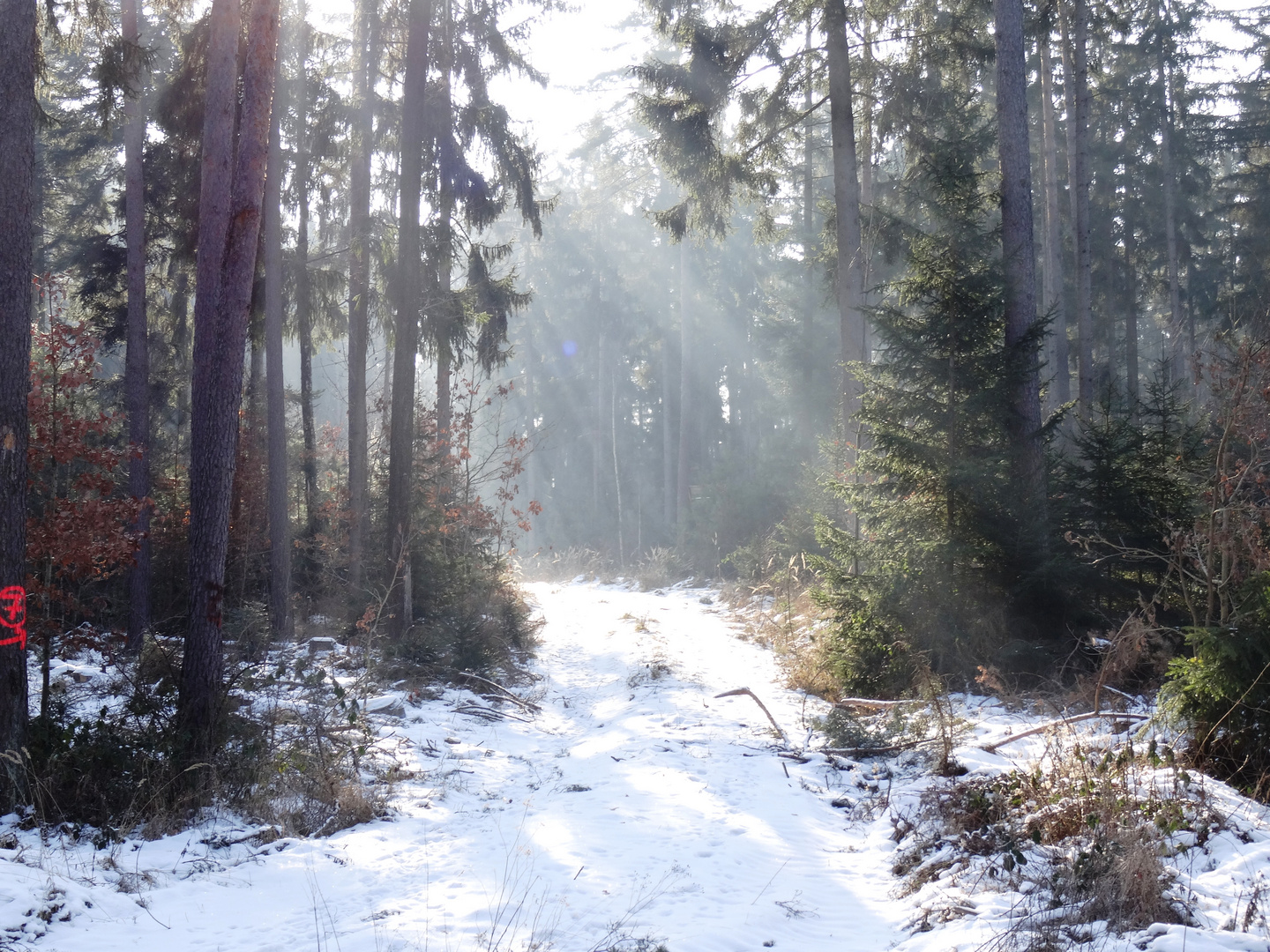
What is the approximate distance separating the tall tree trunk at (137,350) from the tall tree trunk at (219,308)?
18.3ft

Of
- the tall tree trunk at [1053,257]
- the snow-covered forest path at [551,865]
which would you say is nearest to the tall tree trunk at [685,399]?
the tall tree trunk at [1053,257]

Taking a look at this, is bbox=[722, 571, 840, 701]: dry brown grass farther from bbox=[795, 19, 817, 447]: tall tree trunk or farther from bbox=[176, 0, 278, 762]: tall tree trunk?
bbox=[795, 19, 817, 447]: tall tree trunk

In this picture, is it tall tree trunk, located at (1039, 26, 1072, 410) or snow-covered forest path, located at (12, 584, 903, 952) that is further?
tall tree trunk, located at (1039, 26, 1072, 410)

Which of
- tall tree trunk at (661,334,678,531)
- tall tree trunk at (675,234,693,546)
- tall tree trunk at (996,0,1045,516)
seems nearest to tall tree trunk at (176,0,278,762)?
tall tree trunk at (996,0,1045,516)

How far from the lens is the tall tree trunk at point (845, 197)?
1383cm

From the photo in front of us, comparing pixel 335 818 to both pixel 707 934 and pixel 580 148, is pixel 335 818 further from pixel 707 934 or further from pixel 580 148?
pixel 580 148

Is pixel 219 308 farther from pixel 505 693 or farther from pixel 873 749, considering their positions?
pixel 873 749

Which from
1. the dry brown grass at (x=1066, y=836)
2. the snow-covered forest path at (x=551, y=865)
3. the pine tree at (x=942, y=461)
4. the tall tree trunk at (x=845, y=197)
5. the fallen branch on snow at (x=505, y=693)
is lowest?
the fallen branch on snow at (x=505, y=693)

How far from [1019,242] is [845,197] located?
4535 mm

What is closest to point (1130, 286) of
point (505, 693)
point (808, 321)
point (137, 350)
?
point (808, 321)

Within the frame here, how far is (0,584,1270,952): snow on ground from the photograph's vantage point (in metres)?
4.04

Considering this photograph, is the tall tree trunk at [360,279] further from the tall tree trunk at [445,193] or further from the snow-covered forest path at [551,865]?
the snow-covered forest path at [551,865]

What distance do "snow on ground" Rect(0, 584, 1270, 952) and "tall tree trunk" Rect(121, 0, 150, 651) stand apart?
5.66 m

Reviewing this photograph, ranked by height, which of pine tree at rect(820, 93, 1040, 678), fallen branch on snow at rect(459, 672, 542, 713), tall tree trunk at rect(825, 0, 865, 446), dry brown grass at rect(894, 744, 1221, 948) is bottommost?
fallen branch on snow at rect(459, 672, 542, 713)
